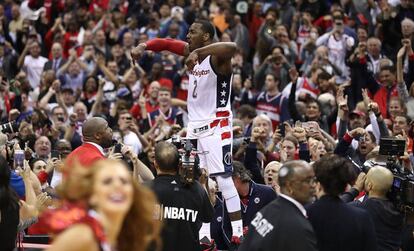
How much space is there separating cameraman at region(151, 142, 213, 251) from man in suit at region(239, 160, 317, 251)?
1.42 meters

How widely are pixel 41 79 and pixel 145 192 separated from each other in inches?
563

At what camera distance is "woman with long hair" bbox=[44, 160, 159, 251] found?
226 inches

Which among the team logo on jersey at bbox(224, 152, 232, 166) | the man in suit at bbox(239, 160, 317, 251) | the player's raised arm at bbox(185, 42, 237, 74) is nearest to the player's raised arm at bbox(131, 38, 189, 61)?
the player's raised arm at bbox(185, 42, 237, 74)

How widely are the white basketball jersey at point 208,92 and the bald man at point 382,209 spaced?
225 centimetres

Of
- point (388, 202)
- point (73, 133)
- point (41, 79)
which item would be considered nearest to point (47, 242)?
point (388, 202)

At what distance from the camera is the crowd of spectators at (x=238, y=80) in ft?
44.3

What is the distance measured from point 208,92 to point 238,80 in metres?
7.90

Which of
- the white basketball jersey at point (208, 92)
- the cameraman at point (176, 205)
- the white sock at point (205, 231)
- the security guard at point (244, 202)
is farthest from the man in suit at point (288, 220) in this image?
the security guard at point (244, 202)

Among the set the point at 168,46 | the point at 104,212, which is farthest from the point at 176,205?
the point at 104,212

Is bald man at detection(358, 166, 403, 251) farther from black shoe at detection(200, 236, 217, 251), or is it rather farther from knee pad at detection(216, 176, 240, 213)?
black shoe at detection(200, 236, 217, 251)

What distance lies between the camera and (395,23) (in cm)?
1958

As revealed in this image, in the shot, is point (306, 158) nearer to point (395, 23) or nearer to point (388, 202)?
point (388, 202)

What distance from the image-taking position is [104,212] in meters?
5.89

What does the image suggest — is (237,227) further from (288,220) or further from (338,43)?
(338,43)
